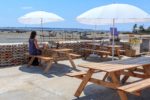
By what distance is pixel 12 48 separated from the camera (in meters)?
8.81

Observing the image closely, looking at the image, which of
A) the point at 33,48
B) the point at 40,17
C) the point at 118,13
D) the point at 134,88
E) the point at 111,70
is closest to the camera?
the point at 134,88

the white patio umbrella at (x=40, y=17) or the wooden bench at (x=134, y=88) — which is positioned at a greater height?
the white patio umbrella at (x=40, y=17)

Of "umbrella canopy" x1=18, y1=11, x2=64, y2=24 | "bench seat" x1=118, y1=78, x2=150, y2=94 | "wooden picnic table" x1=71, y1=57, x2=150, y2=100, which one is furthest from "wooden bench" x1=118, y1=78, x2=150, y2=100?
→ "umbrella canopy" x1=18, y1=11, x2=64, y2=24

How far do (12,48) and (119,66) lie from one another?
15.7 ft

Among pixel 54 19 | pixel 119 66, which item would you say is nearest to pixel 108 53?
pixel 54 19

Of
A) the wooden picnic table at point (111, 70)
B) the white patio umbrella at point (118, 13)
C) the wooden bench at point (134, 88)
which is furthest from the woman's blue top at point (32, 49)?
the wooden bench at point (134, 88)

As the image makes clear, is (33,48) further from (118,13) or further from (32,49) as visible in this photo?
(118,13)

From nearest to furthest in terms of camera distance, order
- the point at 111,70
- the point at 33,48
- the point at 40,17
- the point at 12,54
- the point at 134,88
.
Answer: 1. the point at 134,88
2. the point at 111,70
3. the point at 33,48
4. the point at 12,54
5. the point at 40,17

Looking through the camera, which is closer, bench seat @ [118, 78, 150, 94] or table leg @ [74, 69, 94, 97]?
bench seat @ [118, 78, 150, 94]

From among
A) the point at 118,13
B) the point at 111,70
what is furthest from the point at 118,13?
the point at 111,70

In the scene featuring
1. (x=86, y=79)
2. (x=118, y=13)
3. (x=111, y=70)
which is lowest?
(x=86, y=79)

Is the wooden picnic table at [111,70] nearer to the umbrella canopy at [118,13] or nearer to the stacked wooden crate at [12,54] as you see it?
the umbrella canopy at [118,13]

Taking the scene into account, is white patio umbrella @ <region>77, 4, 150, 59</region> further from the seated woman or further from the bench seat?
A: the bench seat

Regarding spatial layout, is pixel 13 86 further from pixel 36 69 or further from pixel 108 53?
pixel 108 53
